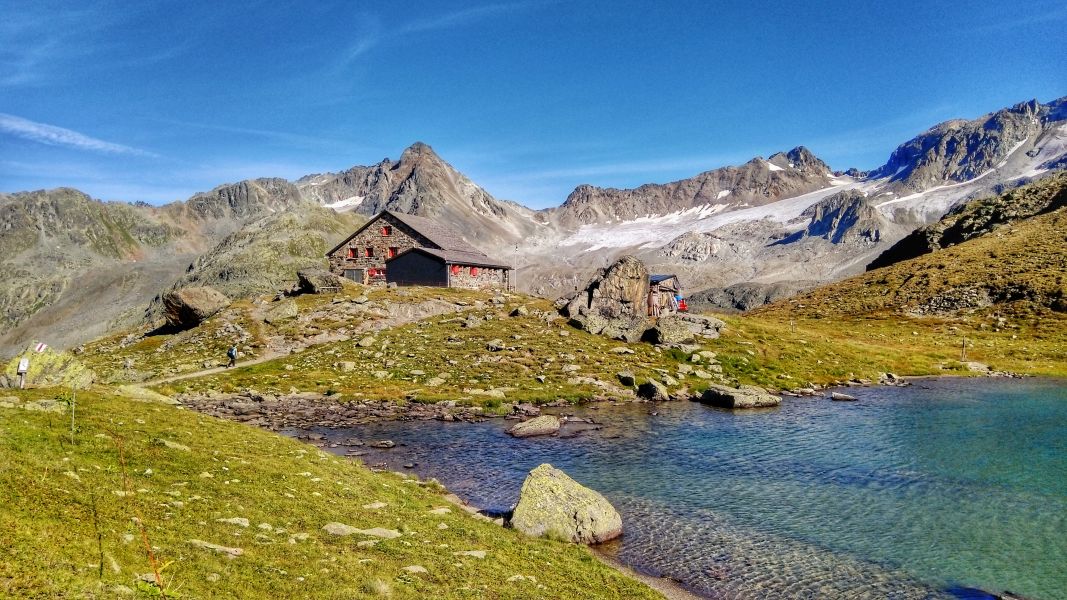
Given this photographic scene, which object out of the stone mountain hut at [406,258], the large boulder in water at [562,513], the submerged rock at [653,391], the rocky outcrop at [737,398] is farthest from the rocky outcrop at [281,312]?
the large boulder in water at [562,513]

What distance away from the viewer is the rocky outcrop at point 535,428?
36.1 m

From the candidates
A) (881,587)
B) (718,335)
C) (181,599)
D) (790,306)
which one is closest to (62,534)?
(181,599)

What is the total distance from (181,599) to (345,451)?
23.8 m

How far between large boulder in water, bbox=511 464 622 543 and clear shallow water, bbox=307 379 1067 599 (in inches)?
32.5

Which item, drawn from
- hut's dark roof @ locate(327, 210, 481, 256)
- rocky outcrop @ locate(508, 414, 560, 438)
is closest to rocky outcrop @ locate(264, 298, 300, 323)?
hut's dark roof @ locate(327, 210, 481, 256)

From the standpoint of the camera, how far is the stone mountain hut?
90688mm

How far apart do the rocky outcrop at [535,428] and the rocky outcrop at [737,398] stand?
16.2 metres

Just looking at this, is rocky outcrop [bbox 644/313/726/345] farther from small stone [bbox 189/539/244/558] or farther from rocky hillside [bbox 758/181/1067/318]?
small stone [bbox 189/539/244/558]

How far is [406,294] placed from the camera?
7638 centimetres

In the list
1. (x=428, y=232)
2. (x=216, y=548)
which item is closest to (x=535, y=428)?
(x=216, y=548)

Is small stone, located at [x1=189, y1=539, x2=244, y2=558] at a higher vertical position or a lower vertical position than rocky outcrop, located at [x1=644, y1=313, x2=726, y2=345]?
lower

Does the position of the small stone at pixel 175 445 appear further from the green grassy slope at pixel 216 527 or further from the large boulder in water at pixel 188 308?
the large boulder in water at pixel 188 308

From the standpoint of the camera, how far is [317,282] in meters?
75.3

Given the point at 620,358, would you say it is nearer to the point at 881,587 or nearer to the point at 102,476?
the point at 881,587
